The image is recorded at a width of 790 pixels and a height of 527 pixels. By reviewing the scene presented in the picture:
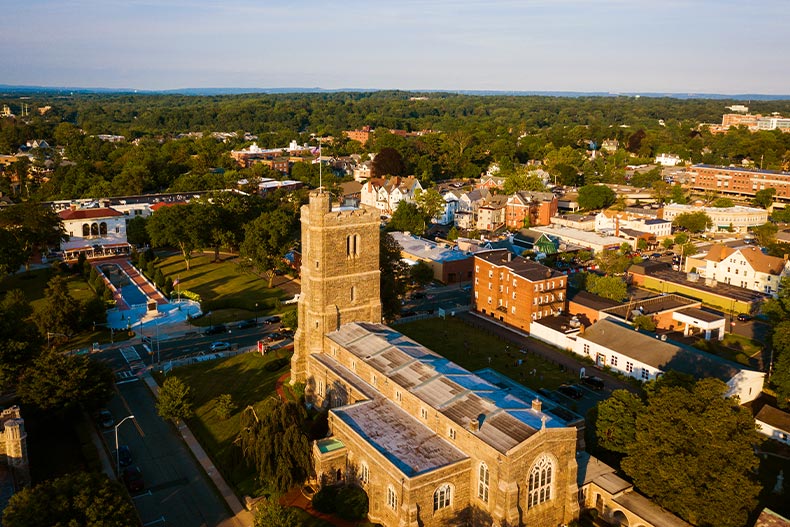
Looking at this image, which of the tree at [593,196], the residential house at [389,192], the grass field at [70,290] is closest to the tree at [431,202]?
the residential house at [389,192]

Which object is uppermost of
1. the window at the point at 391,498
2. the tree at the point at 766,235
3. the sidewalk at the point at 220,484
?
the tree at the point at 766,235

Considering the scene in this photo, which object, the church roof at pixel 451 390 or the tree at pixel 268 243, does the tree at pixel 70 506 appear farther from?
the tree at pixel 268 243

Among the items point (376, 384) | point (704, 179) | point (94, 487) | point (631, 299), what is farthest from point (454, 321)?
point (704, 179)

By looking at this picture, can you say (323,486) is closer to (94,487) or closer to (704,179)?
(94,487)

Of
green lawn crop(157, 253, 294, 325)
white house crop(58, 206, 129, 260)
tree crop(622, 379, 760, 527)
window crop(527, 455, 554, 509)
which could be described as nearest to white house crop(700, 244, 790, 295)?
tree crop(622, 379, 760, 527)

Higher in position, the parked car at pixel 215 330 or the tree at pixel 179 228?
the tree at pixel 179 228

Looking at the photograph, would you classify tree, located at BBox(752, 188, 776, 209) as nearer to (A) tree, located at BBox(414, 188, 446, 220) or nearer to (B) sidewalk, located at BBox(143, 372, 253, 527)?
(A) tree, located at BBox(414, 188, 446, 220)
